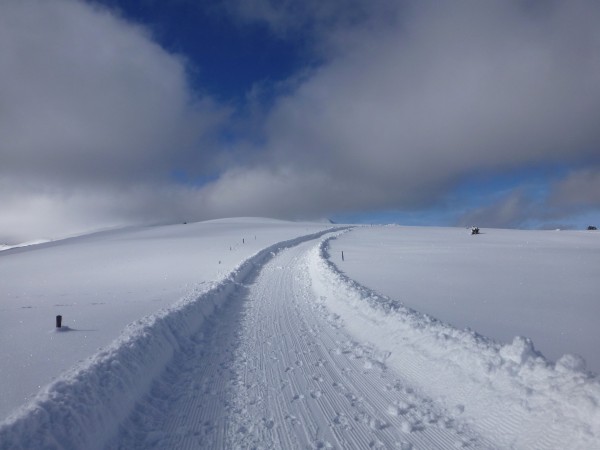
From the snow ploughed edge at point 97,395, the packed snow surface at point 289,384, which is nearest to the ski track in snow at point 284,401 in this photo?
the packed snow surface at point 289,384

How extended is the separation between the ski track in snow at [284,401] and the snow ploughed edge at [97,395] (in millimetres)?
228

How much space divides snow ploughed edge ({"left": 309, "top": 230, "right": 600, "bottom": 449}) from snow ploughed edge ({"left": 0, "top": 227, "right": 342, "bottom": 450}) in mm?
4590

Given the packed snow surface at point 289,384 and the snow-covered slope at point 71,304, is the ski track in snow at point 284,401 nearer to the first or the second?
the packed snow surface at point 289,384

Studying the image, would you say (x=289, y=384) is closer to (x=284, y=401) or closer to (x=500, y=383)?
(x=284, y=401)

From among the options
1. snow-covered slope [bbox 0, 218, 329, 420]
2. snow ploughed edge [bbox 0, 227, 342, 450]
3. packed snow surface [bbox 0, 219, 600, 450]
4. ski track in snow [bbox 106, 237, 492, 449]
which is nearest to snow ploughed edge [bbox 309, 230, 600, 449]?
packed snow surface [bbox 0, 219, 600, 450]

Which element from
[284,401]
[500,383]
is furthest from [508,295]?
[284,401]

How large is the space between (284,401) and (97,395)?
269 centimetres

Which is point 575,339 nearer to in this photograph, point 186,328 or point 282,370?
point 282,370

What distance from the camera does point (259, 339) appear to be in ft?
27.0

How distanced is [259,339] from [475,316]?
243 inches

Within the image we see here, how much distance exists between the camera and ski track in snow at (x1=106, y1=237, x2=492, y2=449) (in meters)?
4.38

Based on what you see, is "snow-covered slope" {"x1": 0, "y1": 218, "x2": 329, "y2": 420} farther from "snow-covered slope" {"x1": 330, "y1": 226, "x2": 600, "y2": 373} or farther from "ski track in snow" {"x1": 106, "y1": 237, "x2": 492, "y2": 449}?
"snow-covered slope" {"x1": 330, "y1": 226, "x2": 600, "y2": 373}

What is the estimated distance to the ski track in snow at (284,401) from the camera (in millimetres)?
4383

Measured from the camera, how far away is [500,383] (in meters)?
5.25
